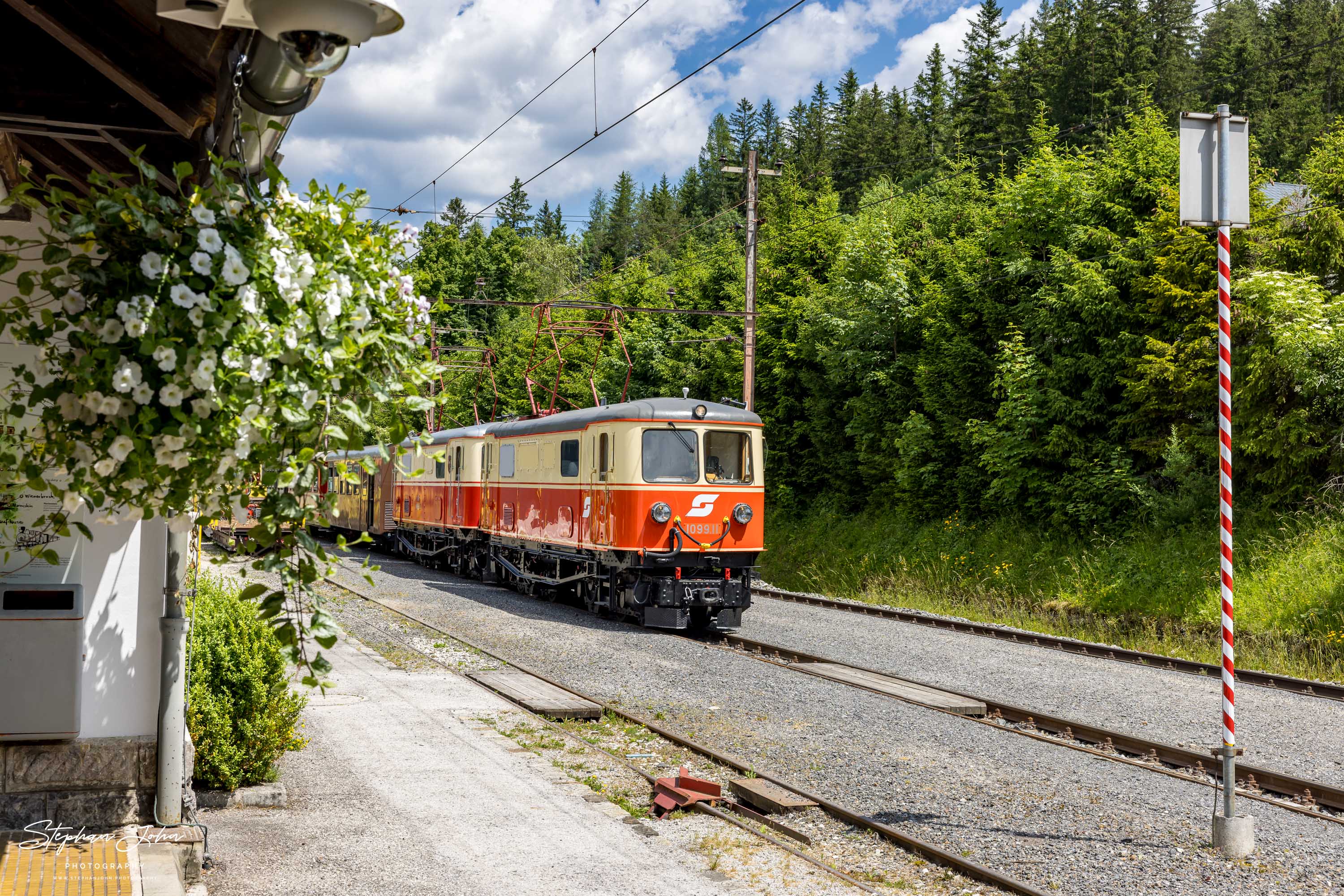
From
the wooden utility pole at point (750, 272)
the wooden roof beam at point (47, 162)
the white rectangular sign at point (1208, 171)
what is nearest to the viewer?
the wooden roof beam at point (47, 162)

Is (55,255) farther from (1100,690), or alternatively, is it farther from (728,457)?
(728,457)

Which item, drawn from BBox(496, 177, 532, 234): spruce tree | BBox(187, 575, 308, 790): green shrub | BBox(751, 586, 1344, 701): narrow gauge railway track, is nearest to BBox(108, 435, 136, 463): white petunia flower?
BBox(187, 575, 308, 790): green shrub

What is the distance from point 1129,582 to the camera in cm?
1772

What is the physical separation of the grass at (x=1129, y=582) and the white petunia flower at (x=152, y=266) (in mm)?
13340

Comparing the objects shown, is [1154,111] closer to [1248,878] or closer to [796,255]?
[796,255]

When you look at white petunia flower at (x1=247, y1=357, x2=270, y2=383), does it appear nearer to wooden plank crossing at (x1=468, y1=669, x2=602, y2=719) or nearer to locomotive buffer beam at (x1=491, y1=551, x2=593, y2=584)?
wooden plank crossing at (x1=468, y1=669, x2=602, y2=719)

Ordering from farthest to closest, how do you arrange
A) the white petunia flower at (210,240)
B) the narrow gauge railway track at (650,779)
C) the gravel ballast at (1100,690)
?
the gravel ballast at (1100,690), the narrow gauge railway track at (650,779), the white petunia flower at (210,240)

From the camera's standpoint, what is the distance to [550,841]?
6.57 metres

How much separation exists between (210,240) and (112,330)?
12.3 inches

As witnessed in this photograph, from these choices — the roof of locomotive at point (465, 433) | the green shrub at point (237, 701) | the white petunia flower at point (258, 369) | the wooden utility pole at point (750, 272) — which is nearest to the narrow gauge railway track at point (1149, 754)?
the green shrub at point (237, 701)

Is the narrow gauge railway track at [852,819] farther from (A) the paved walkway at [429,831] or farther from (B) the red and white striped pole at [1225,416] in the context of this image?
(B) the red and white striped pole at [1225,416]

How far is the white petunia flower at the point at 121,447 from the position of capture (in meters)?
2.86

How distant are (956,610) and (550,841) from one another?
14.0m

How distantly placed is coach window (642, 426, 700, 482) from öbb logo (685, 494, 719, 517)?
260 mm
